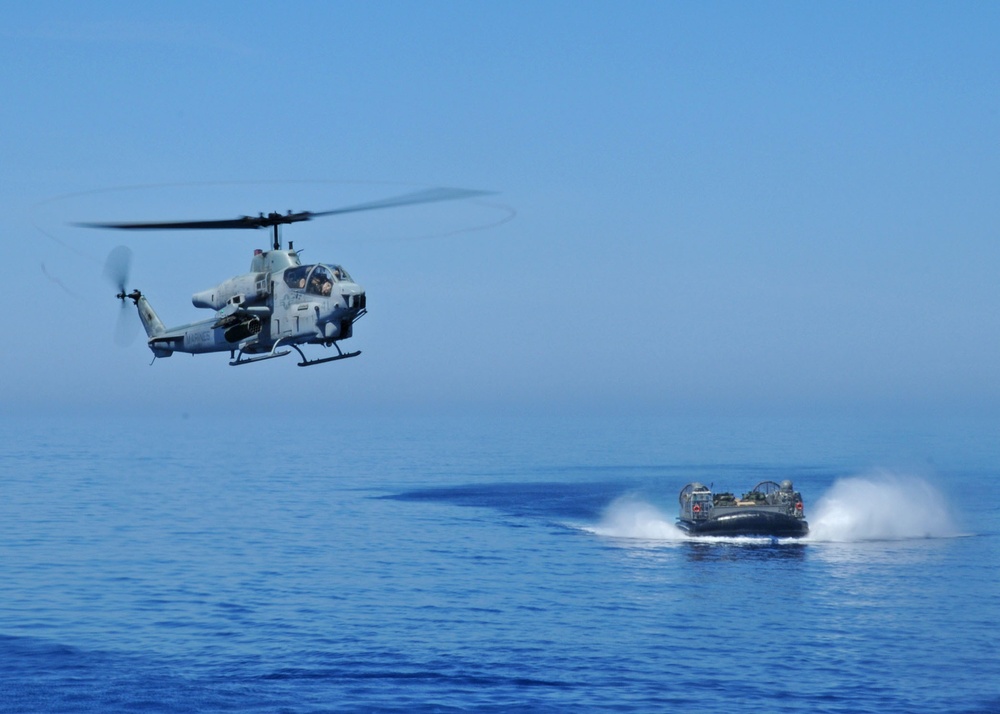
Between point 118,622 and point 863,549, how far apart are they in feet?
175

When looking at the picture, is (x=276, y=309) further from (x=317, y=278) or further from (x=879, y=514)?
(x=879, y=514)

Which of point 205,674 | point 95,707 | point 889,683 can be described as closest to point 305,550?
point 205,674

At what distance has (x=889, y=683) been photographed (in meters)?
54.6

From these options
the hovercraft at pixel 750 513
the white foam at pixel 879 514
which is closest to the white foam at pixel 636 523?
the hovercraft at pixel 750 513

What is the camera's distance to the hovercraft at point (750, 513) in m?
81.6

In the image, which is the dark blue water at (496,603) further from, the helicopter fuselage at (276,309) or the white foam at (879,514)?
the helicopter fuselage at (276,309)

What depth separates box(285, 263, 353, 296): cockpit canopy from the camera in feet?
119

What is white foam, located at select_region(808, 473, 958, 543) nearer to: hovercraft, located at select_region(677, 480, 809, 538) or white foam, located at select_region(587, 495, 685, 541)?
white foam, located at select_region(587, 495, 685, 541)

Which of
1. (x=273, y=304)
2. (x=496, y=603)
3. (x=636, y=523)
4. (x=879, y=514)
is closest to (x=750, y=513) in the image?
(x=496, y=603)

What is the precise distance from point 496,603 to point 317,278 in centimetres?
4100

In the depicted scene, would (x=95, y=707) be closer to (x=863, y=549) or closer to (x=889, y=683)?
(x=889, y=683)

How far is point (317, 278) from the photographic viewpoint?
3650 cm

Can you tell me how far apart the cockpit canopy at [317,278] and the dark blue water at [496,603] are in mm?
21994

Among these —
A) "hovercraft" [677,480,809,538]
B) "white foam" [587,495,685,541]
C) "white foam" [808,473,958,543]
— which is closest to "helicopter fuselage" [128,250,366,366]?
"hovercraft" [677,480,809,538]
